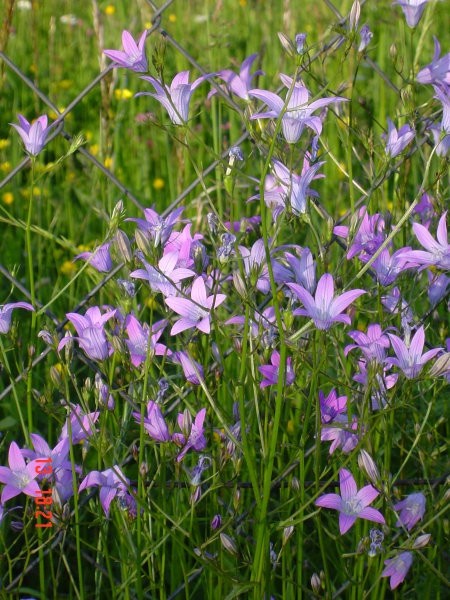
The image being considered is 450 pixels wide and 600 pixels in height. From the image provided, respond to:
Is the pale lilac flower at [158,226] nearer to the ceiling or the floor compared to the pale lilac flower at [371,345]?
nearer to the ceiling

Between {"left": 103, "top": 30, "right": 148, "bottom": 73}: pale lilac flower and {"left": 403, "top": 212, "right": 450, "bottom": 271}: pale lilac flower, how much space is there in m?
0.45

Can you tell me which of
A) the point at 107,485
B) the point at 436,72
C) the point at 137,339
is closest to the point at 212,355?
the point at 137,339

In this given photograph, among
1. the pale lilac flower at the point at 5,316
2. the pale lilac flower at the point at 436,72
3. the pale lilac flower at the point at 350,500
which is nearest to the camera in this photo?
the pale lilac flower at the point at 350,500

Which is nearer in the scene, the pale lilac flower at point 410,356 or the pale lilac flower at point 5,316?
the pale lilac flower at point 410,356

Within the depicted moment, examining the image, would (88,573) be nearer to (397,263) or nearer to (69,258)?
(397,263)

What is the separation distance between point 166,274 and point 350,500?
410 mm

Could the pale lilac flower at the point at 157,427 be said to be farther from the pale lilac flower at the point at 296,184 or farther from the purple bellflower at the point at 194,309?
the pale lilac flower at the point at 296,184

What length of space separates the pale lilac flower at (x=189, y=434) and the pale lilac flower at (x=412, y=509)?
0.31 metres

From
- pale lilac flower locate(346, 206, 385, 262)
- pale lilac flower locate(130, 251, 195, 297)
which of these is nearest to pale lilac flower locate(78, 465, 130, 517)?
pale lilac flower locate(130, 251, 195, 297)

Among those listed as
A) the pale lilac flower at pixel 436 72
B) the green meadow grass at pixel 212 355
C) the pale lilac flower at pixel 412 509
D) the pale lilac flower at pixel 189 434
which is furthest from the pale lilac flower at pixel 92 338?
the pale lilac flower at pixel 436 72

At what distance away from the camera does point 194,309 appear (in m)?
1.23

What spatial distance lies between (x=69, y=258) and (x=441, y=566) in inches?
59.7

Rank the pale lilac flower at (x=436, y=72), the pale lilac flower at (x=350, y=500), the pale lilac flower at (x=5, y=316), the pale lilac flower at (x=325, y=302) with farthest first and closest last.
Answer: the pale lilac flower at (x=436, y=72) < the pale lilac flower at (x=5, y=316) < the pale lilac flower at (x=350, y=500) < the pale lilac flower at (x=325, y=302)

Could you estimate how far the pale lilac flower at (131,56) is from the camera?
1242 mm
